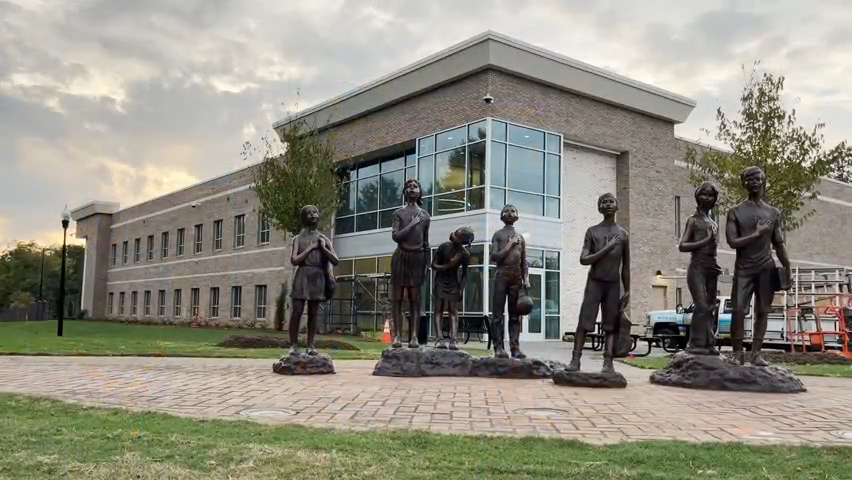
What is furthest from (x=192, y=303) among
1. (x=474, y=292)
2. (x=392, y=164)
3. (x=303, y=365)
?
(x=303, y=365)

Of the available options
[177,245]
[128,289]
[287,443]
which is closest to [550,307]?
[287,443]

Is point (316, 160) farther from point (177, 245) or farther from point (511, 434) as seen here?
point (177, 245)

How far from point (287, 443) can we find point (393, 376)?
16.7 feet

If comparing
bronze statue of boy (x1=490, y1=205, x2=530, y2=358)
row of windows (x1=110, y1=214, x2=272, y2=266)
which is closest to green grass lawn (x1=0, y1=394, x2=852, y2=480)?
bronze statue of boy (x1=490, y1=205, x2=530, y2=358)

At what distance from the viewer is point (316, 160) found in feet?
83.8

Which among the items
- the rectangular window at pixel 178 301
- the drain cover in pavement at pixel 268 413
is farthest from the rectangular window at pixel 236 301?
the drain cover in pavement at pixel 268 413

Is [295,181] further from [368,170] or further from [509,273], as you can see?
[509,273]

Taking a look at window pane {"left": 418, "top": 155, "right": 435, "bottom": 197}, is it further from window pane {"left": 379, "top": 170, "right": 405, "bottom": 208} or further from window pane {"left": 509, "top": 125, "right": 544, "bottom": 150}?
window pane {"left": 509, "top": 125, "right": 544, "bottom": 150}

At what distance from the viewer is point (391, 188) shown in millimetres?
29641

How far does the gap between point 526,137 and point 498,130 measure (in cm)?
125

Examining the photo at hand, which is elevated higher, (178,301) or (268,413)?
(178,301)

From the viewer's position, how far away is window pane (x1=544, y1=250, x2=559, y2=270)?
1014 inches

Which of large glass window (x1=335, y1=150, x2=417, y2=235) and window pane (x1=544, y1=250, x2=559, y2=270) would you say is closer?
window pane (x1=544, y1=250, x2=559, y2=270)

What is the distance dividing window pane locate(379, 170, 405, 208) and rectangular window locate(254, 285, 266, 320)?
10.5m
